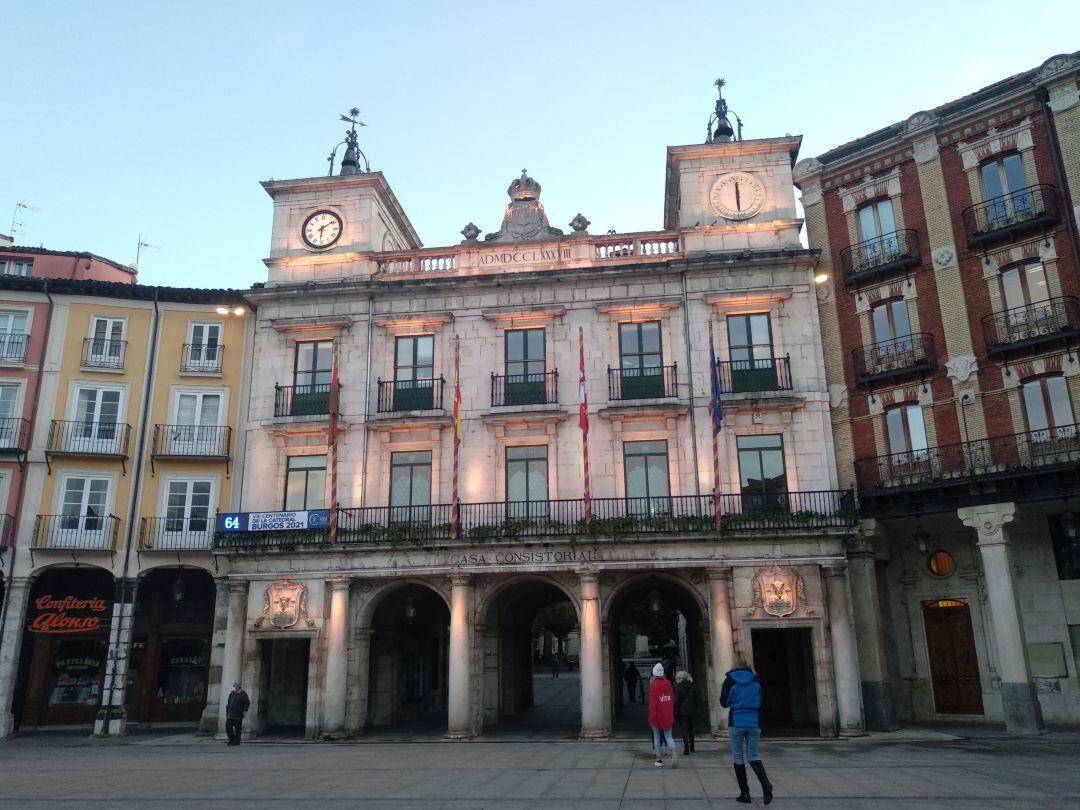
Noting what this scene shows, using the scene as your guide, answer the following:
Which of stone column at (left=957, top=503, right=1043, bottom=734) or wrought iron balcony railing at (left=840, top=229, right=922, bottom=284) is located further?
wrought iron balcony railing at (left=840, top=229, right=922, bottom=284)

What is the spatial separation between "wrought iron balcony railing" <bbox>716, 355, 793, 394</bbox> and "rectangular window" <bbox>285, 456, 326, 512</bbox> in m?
13.4

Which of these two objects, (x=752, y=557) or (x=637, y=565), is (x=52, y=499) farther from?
(x=752, y=557)

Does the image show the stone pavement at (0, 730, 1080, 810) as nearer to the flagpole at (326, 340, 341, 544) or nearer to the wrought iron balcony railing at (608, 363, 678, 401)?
the flagpole at (326, 340, 341, 544)

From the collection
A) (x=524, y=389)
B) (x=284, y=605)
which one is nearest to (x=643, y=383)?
(x=524, y=389)

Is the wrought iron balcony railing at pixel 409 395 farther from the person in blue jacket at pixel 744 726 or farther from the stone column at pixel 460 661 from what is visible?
the person in blue jacket at pixel 744 726

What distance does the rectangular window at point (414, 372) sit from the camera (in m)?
27.9

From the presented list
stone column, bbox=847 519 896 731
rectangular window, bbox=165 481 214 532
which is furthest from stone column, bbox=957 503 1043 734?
rectangular window, bbox=165 481 214 532

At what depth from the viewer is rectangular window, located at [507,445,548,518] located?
87.0 ft

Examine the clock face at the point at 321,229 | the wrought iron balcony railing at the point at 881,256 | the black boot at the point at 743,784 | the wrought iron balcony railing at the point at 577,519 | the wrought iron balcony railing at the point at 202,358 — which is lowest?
the black boot at the point at 743,784

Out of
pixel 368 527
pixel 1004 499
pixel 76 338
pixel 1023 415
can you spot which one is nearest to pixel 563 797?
pixel 368 527

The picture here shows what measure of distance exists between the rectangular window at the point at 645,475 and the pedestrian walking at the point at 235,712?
12.5 meters

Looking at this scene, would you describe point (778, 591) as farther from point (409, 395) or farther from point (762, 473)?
point (409, 395)

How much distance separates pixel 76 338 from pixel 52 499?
5789mm

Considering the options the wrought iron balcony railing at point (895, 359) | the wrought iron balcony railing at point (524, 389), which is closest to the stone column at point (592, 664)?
the wrought iron balcony railing at point (524, 389)
